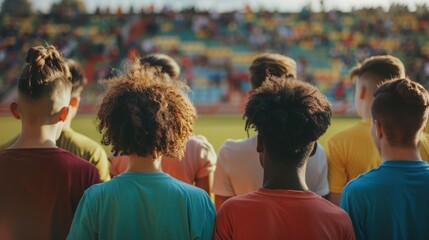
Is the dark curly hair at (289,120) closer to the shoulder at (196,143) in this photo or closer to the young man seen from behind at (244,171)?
the young man seen from behind at (244,171)

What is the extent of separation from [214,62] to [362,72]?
26406 mm

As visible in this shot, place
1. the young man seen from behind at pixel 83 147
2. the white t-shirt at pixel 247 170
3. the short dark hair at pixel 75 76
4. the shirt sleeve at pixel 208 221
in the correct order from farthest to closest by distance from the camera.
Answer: the short dark hair at pixel 75 76
the young man seen from behind at pixel 83 147
the white t-shirt at pixel 247 170
the shirt sleeve at pixel 208 221

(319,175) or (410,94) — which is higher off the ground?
(410,94)

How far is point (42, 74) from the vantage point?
9.77 ft

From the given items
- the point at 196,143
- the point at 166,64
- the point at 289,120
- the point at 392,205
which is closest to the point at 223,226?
the point at 289,120

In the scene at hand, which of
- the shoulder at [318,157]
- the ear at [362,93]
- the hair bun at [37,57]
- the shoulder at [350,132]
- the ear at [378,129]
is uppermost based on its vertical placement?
the hair bun at [37,57]

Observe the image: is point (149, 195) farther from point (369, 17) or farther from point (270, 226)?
point (369, 17)

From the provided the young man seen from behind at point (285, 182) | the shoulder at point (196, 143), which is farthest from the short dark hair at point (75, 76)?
the young man seen from behind at point (285, 182)

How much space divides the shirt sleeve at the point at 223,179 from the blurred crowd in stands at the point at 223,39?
23.8 metres

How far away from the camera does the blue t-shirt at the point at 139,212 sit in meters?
2.47

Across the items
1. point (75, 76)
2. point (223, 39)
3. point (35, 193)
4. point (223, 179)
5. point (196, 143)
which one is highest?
point (223, 39)

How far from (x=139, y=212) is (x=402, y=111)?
146 cm

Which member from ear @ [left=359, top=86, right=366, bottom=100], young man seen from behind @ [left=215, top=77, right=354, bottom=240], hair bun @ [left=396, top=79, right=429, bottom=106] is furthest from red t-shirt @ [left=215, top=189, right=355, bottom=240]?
ear @ [left=359, top=86, right=366, bottom=100]

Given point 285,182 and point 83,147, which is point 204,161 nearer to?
point 83,147
